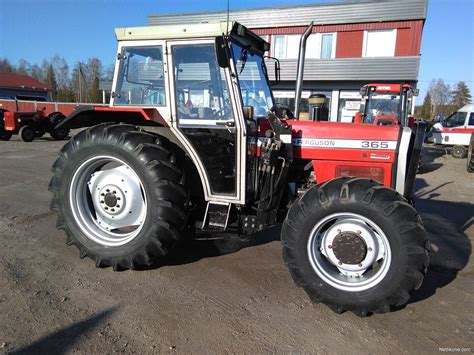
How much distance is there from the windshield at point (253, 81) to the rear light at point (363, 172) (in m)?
1.06

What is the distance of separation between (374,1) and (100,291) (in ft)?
63.2

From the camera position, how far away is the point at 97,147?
357 cm

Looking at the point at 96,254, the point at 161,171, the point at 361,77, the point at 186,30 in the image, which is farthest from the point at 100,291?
the point at 361,77

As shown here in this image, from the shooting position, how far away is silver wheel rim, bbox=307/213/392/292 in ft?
9.80

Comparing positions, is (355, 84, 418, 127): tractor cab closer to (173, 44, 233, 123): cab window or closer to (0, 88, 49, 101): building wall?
(173, 44, 233, 123): cab window

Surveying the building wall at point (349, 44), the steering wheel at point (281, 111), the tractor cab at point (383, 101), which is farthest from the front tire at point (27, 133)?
the steering wheel at point (281, 111)

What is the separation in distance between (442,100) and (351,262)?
71.3m

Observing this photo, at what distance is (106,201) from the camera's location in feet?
12.5

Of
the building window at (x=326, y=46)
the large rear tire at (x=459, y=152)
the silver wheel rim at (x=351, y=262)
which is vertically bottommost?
the large rear tire at (x=459, y=152)

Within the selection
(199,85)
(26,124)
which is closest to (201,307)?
(199,85)

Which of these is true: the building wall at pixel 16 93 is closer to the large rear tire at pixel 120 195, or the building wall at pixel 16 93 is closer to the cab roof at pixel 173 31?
the large rear tire at pixel 120 195

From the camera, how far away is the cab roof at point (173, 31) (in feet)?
10.9

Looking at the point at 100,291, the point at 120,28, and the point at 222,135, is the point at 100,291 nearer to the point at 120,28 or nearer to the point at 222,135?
the point at 222,135

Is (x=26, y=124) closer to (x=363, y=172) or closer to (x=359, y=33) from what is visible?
(x=359, y=33)
